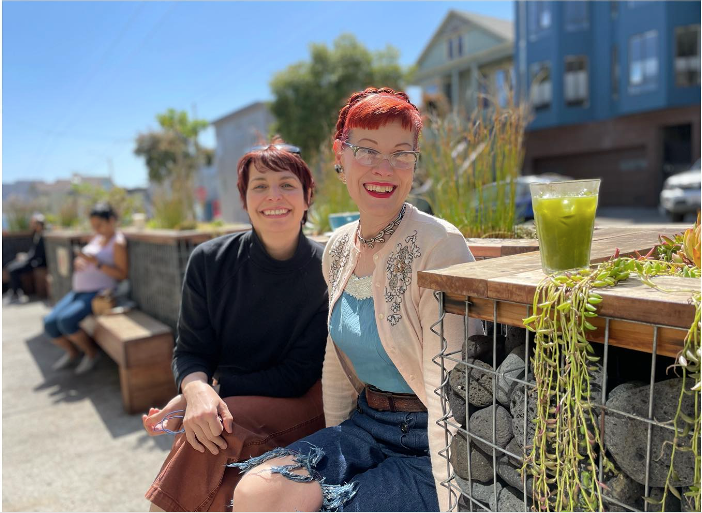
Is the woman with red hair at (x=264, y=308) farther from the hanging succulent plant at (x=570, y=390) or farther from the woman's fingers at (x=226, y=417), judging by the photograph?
the hanging succulent plant at (x=570, y=390)

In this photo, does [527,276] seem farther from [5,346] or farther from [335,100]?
[335,100]

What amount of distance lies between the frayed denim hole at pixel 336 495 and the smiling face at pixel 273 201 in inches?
37.3

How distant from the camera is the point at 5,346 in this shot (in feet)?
18.2

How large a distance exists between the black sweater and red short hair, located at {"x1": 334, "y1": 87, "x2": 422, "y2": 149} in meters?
0.64

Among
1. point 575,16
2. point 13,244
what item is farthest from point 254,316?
point 575,16

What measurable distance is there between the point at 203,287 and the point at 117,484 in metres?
1.39

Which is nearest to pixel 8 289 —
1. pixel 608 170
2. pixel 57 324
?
pixel 57 324

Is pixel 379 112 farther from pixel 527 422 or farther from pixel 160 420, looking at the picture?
pixel 160 420

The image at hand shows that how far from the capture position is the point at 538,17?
20.0 meters

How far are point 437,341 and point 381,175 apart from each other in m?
0.49

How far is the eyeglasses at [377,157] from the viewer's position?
4.77 ft

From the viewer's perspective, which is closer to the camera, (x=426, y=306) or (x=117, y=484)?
(x=426, y=306)

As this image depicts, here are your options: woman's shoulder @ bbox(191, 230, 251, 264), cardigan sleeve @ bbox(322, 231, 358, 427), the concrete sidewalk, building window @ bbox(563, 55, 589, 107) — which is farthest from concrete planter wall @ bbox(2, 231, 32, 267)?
building window @ bbox(563, 55, 589, 107)

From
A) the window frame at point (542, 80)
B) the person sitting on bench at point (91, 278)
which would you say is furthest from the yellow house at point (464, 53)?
the person sitting on bench at point (91, 278)
